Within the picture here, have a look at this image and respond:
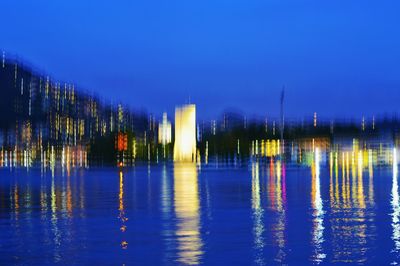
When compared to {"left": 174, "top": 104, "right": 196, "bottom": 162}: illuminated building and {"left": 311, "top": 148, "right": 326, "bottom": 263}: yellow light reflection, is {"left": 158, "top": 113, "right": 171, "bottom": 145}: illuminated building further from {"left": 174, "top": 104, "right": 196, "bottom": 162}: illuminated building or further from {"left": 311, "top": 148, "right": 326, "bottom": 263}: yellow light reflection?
{"left": 311, "top": 148, "right": 326, "bottom": 263}: yellow light reflection

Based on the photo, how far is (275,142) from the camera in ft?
592

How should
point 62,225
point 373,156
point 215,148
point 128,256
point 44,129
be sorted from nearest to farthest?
Answer: point 128,256
point 62,225
point 373,156
point 215,148
point 44,129

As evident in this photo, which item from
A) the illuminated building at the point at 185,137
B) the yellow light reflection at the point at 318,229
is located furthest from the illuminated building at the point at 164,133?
the yellow light reflection at the point at 318,229

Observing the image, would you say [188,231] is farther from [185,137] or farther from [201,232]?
[185,137]

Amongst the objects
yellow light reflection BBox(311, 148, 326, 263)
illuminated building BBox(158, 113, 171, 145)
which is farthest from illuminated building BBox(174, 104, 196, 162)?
yellow light reflection BBox(311, 148, 326, 263)

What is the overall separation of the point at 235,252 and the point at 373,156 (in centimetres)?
14671

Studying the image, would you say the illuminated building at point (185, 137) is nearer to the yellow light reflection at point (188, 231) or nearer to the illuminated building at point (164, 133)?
the illuminated building at point (164, 133)

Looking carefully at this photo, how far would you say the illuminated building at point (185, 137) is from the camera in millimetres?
163375

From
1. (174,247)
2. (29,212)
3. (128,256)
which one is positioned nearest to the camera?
(128,256)

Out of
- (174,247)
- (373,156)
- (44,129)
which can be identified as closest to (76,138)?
(44,129)

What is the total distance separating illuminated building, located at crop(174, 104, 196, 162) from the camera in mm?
163375

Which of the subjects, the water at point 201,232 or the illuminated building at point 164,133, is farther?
the illuminated building at point 164,133

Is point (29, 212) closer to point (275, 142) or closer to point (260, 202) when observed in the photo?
point (260, 202)

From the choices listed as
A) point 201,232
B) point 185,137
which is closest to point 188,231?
point 201,232
